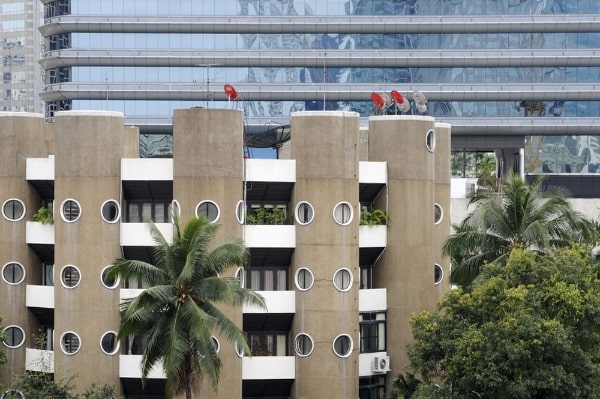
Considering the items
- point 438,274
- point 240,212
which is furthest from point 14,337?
point 438,274

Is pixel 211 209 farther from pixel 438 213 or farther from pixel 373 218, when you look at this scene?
pixel 438 213

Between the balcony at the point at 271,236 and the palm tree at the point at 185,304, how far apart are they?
12.4 metres

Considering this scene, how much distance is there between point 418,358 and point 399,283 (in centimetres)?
1155

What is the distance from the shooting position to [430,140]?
6594 cm

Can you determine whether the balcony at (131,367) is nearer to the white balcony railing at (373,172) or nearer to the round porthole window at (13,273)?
the round porthole window at (13,273)

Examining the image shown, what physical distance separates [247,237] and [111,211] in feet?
21.2

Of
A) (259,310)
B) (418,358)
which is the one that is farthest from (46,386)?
(418,358)

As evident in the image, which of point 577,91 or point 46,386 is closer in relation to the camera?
point 46,386

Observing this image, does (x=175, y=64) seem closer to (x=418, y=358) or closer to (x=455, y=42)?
(x=455, y=42)

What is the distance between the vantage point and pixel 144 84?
121 meters

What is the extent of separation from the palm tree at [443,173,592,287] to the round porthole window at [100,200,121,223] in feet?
50.1

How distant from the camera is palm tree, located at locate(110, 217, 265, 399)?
48.3 meters

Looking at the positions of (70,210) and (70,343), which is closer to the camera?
(70,343)

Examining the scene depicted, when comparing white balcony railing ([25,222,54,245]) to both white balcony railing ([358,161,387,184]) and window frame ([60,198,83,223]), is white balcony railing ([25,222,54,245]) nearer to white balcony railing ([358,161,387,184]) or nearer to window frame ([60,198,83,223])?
window frame ([60,198,83,223])
